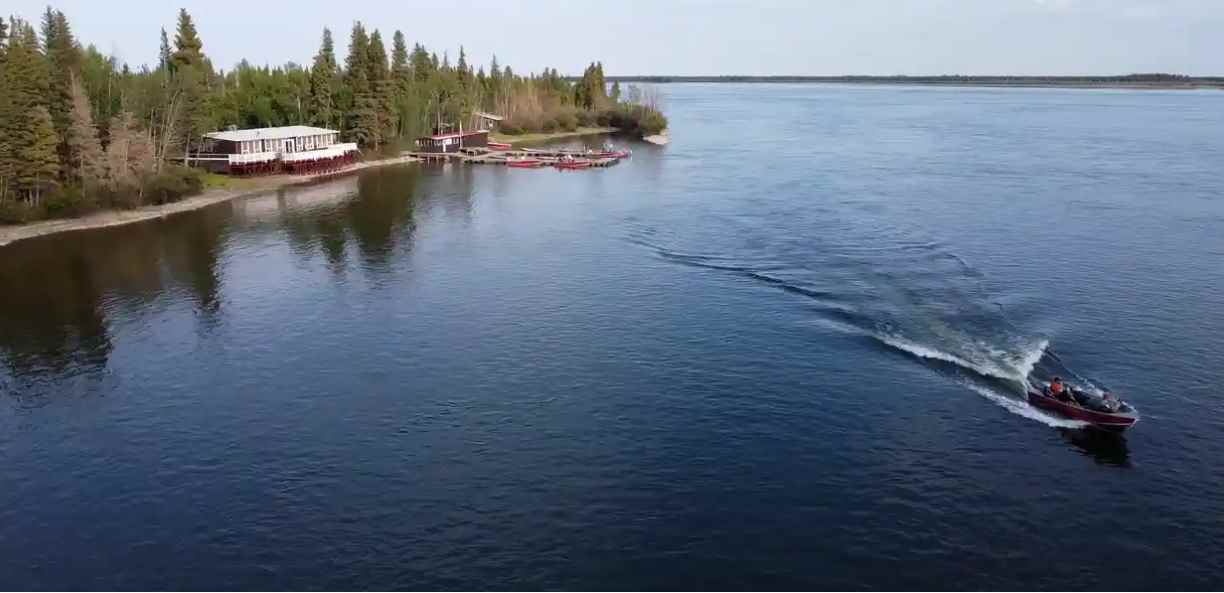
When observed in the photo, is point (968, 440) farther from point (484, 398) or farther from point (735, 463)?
point (484, 398)

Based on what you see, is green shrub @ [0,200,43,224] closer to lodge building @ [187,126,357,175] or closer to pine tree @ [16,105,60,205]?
pine tree @ [16,105,60,205]

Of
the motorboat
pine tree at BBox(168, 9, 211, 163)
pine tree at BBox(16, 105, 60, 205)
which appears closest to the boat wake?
the motorboat

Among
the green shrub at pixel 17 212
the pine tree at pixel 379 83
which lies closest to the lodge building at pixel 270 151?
the pine tree at pixel 379 83

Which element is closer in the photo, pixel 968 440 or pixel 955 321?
pixel 968 440

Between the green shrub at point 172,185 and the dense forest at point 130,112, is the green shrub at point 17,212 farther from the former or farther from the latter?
the green shrub at point 172,185

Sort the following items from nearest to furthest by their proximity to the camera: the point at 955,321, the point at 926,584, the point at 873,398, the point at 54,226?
the point at 926,584, the point at 873,398, the point at 955,321, the point at 54,226

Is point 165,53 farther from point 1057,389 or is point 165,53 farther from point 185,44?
point 1057,389

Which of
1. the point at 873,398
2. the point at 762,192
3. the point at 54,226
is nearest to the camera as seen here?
the point at 873,398

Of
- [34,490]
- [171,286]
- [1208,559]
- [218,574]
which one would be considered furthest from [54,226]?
[1208,559]
